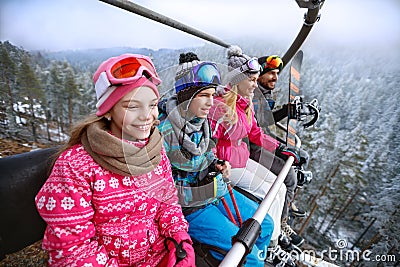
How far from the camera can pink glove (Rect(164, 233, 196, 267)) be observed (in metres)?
0.95

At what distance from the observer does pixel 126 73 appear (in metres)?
0.84

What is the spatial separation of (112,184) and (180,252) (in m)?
0.42

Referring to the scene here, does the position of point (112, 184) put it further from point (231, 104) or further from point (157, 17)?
point (157, 17)

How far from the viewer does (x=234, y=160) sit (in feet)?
4.57

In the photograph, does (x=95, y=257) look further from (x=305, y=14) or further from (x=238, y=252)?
(x=305, y=14)

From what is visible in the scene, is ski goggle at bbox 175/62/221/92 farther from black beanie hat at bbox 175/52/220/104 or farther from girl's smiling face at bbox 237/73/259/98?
girl's smiling face at bbox 237/73/259/98

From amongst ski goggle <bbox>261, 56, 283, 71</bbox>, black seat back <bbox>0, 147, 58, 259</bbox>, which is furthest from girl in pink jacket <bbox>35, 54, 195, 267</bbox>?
ski goggle <bbox>261, 56, 283, 71</bbox>

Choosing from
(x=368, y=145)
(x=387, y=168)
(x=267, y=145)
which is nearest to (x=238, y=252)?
(x=267, y=145)

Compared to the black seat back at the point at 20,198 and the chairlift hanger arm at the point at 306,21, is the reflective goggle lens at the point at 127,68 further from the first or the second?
the chairlift hanger arm at the point at 306,21

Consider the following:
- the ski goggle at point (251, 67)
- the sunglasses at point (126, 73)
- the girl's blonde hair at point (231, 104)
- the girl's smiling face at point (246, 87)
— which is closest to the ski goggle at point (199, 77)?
the sunglasses at point (126, 73)

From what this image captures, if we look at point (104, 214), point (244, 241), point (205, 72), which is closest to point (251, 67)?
point (205, 72)

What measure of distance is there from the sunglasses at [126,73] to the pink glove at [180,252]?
2.38 ft

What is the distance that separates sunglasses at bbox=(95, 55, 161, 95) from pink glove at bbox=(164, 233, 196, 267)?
726 millimetres

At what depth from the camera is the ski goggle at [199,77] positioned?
3.18 feet
